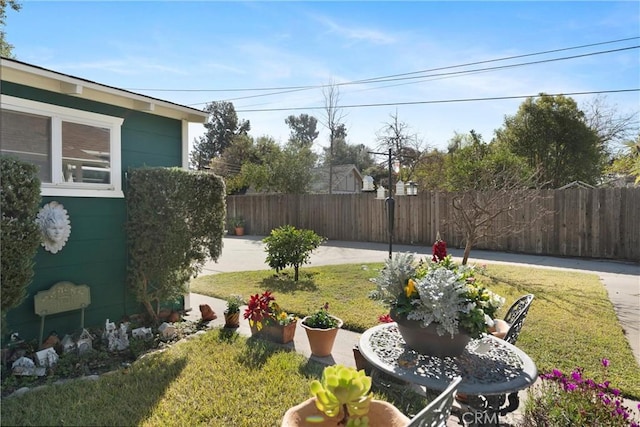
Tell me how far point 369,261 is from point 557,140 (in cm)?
1189

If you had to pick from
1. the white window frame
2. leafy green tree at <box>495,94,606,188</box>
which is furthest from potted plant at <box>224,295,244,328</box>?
leafy green tree at <box>495,94,606,188</box>

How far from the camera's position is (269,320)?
3.89 metres

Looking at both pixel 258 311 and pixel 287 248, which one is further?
pixel 287 248

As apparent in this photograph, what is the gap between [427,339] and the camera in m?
2.05

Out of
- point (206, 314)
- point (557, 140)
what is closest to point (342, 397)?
point (206, 314)

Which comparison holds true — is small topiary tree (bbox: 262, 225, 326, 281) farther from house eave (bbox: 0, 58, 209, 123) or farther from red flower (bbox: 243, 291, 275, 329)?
red flower (bbox: 243, 291, 275, 329)

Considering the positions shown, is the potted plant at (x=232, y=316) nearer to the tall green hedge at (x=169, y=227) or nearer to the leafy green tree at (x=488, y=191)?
the tall green hedge at (x=169, y=227)

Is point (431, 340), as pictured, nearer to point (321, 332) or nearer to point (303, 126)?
point (321, 332)

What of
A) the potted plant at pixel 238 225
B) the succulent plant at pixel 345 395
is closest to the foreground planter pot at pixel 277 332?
the succulent plant at pixel 345 395

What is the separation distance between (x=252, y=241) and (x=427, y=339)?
12540 millimetres

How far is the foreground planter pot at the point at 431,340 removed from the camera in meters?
2.01

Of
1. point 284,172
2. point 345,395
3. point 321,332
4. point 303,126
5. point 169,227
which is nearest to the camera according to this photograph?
point 345,395

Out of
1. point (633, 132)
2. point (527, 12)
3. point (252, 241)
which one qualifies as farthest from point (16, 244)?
point (633, 132)

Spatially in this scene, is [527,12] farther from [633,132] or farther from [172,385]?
[633,132]
